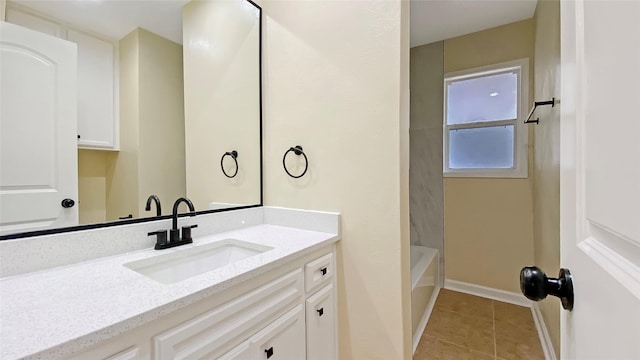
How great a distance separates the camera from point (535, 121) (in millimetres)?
2143

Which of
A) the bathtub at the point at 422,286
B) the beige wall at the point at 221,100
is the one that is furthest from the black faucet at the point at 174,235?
the bathtub at the point at 422,286

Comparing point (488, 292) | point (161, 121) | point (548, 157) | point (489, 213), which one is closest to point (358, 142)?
point (161, 121)

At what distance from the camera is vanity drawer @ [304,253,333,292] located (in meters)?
1.19

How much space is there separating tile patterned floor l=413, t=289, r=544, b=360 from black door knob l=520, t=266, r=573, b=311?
1.59m

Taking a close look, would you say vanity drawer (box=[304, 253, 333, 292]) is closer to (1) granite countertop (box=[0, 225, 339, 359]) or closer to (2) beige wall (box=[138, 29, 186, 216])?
(1) granite countertop (box=[0, 225, 339, 359])

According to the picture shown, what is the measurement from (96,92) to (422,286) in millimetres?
2299

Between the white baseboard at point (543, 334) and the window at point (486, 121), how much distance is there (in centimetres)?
112

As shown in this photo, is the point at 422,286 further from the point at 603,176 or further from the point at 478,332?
the point at 603,176

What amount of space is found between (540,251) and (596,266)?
7.01 feet

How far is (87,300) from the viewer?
698mm

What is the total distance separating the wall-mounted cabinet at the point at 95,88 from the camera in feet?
3.35

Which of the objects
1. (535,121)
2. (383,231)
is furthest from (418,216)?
(383,231)

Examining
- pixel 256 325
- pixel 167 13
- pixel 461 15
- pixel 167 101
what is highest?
pixel 461 15

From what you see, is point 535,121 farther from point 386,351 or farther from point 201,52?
point 201,52
